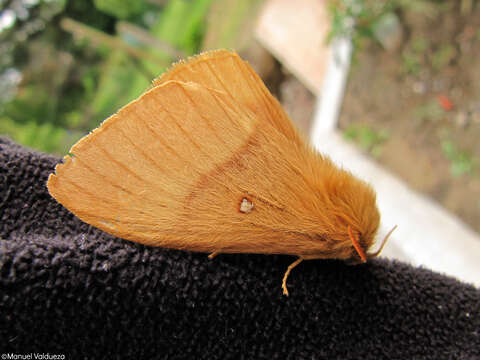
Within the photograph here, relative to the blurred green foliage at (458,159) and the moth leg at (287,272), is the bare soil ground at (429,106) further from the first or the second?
the moth leg at (287,272)

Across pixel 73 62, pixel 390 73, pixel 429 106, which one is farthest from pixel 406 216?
pixel 73 62

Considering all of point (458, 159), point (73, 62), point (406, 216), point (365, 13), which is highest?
point (365, 13)

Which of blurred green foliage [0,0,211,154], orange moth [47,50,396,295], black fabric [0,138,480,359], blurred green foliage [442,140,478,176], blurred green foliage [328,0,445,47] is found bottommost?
blurred green foliage [0,0,211,154]

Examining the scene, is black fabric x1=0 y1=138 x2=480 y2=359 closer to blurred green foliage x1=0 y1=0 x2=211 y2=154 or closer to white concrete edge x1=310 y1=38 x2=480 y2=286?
white concrete edge x1=310 y1=38 x2=480 y2=286

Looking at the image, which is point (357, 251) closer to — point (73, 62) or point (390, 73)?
point (390, 73)

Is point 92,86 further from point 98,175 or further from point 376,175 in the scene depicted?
point 98,175

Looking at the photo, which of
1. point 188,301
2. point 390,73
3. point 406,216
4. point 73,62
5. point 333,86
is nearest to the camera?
point 188,301

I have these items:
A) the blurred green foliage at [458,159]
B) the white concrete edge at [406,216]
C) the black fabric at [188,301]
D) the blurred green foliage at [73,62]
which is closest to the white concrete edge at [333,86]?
the white concrete edge at [406,216]

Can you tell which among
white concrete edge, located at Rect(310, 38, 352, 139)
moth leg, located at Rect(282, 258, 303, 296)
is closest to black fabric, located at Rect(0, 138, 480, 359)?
moth leg, located at Rect(282, 258, 303, 296)
